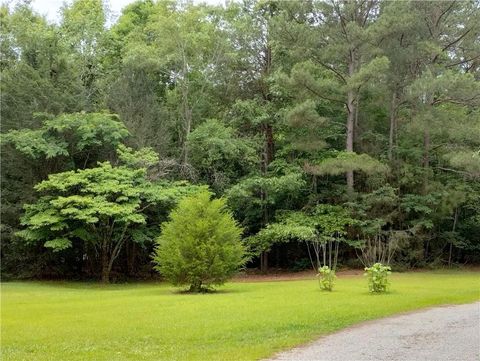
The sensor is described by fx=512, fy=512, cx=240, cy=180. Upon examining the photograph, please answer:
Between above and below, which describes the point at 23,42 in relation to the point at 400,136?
above

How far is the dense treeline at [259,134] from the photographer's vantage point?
82.3 ft

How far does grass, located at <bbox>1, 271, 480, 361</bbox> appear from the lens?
848 cm

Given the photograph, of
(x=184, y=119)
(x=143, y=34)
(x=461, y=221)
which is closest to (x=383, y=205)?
(x=461, y=221)

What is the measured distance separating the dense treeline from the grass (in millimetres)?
7848

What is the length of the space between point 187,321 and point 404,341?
15.0 ft

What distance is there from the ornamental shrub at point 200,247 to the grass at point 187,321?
5.70 ft

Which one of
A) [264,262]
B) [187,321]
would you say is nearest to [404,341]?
[187,321]

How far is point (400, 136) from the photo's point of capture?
1231 inches

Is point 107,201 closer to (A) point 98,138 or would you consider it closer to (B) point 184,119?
(A) point 98,138

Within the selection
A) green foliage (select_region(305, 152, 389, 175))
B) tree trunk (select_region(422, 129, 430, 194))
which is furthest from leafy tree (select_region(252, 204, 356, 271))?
tree trunk (select_region(422, 129, 430, 194))

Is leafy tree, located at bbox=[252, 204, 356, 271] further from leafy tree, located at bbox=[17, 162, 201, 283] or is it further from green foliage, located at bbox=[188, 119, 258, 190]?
leafy tree, located at bbox=[17, 162, 201, 283]

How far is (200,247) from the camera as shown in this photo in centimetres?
1747

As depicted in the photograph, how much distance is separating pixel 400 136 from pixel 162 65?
15.0m

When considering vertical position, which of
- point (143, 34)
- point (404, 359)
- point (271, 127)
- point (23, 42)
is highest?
point (143, 34)
